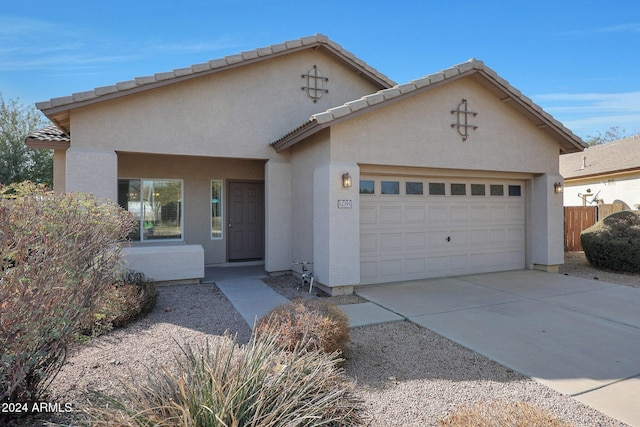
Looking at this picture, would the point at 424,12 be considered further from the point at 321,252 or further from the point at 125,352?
the point at 125,352

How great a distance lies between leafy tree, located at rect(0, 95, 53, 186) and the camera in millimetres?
23844

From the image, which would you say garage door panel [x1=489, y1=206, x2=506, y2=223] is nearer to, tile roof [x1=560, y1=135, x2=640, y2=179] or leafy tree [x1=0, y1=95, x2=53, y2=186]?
tile roof [x1=560, y1=135, x2=640, y2=179]

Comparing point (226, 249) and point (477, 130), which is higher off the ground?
point (477, 130)

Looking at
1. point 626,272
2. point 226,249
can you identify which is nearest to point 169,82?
point 226,249

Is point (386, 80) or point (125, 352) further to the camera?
point (386, 80)

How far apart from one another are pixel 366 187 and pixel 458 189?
283 cm

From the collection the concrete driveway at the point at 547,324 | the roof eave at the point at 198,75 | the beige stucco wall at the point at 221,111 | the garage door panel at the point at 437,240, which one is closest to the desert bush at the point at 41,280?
Result: the concrete driveway at the point at 547,324

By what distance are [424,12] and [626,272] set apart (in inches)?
394

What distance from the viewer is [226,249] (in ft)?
38.0

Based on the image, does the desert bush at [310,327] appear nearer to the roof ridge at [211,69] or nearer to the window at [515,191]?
the roof ridge at [211,69]

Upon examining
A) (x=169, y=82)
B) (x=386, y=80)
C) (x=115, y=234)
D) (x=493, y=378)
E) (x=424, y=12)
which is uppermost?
(x=424, y=12)

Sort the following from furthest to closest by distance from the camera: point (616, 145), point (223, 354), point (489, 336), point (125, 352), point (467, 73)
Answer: point (616, 145)
point (467, 73)
point (489, 336)
point (125, 352)
point (223, 354)

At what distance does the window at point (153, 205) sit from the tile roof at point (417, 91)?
362 cm

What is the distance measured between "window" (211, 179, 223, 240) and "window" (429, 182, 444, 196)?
6.31 m
